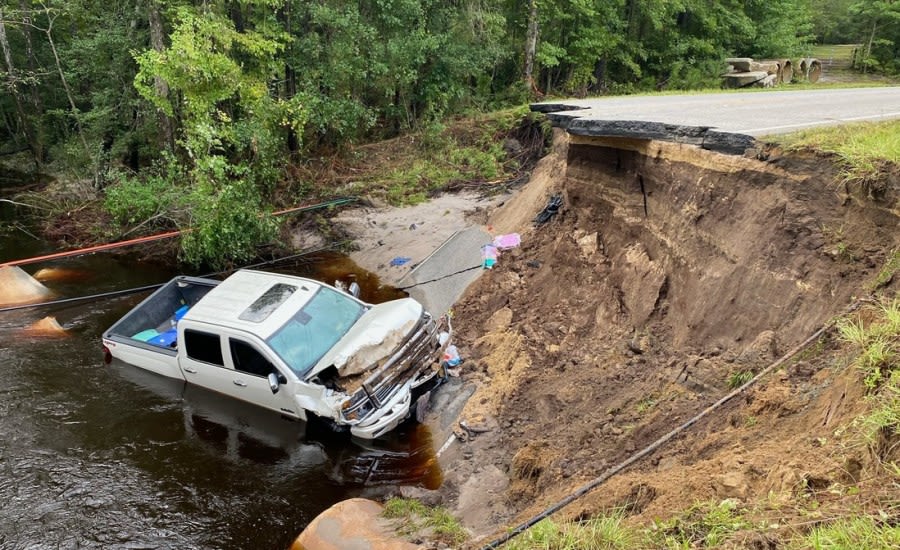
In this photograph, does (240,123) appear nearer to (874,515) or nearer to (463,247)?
(463,247)

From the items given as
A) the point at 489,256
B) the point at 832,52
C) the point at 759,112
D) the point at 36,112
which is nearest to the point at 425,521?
the point at 489,256

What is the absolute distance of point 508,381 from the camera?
8.54 metres

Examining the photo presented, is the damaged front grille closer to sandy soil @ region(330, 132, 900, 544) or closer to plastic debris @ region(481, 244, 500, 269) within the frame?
sandy soil @ region(330, 132, 900, 544)

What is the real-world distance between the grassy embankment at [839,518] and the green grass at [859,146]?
1.36 m

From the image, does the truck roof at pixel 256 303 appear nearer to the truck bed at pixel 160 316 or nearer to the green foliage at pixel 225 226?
the truck bed at pixel 160 316

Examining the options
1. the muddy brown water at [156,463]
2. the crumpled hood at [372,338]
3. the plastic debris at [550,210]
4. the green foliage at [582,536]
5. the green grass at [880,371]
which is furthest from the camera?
the plastic debris at [550,210]

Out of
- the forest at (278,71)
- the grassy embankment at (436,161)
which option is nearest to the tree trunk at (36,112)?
the forest at (278,71)

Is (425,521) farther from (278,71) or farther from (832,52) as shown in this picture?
(832,52)

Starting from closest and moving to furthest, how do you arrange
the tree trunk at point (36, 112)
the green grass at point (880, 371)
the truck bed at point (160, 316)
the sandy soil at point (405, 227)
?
the green grass at point (880, 371) < the truck bed at point (160, 316) < the sandy soil at point (405, 227) < the tree trunk at point (36, 112)

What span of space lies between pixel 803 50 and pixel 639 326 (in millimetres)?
28114

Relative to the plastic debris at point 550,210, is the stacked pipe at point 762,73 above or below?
above

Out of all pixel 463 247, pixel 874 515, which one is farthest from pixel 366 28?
pixel 874 515

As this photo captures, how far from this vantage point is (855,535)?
293cm

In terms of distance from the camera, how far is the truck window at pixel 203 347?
8.41m
